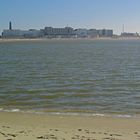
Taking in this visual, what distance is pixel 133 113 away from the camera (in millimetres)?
15477

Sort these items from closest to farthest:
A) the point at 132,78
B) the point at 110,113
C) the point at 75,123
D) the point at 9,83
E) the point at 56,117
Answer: the point at 75,123 → the point at 56,117 → the point at 110,113 → the point at 9,83 → the point at 132,78

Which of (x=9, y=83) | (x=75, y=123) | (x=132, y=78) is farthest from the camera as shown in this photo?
(x=132, y=78)

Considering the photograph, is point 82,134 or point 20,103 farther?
point 20,103

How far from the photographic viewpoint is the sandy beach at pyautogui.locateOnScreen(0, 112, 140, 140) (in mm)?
10330

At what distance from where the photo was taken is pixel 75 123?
13.2 m

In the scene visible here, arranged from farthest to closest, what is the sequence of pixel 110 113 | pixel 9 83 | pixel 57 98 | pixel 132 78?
pixel 132 78 → pixel 9 83 → pixel 57 98 → pixel 110 113

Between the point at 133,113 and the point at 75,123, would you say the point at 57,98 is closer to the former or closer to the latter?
the point at 133,113

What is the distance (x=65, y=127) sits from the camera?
40.8 feet

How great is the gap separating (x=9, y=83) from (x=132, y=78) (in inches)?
329

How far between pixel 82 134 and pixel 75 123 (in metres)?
2.33

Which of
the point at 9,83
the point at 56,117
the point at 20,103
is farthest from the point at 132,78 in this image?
the point at 56,117

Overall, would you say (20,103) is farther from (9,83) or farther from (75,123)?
(9,83)

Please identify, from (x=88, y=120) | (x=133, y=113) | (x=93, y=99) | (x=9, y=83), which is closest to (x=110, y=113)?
(x=133, y=113)

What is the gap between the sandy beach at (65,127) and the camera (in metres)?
10.3
